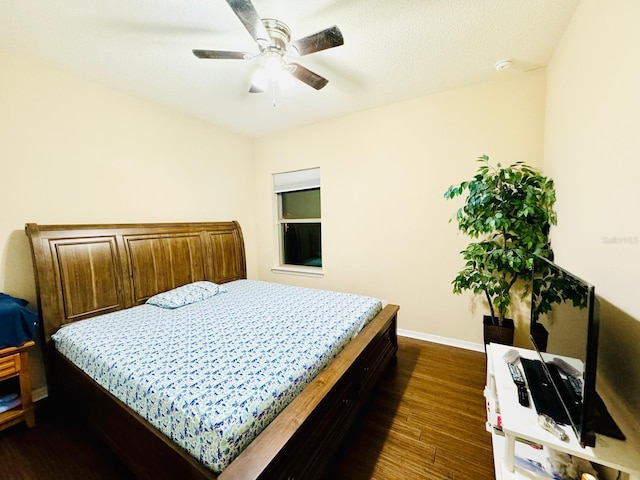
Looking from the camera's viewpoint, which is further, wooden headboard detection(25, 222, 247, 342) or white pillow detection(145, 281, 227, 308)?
white pillow detection(145, 281, 227, 308)

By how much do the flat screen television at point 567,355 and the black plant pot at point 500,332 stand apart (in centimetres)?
77

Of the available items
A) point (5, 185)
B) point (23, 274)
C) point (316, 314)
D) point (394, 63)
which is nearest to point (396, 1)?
point (394, 63)

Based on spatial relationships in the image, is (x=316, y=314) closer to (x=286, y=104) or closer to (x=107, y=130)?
(x=286, y=104)

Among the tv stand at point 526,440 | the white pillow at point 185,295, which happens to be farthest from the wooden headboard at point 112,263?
the tv stand at point 526,440

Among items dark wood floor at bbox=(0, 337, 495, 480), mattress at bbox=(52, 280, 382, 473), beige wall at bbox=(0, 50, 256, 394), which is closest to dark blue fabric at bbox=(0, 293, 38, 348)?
mattress at bbox=(52, 280, 382, 473)

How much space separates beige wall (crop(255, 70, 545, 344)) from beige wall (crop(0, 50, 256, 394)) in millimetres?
1393

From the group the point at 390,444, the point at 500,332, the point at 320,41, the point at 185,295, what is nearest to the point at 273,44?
the point at 320,41

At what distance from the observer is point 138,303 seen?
7.98ft

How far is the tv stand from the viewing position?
87 cm

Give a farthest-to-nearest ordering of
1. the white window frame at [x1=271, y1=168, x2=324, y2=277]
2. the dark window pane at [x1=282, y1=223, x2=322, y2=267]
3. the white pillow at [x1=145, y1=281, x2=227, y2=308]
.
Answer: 1. the dark window pane at [x1=282, y1=223, x2=322, y2=267]
2. the white window frame at [x1=271, y1=168, x2=324, y2=277]
3. the white pillow at [x1=145, y1=281, x2=227, y2=308]

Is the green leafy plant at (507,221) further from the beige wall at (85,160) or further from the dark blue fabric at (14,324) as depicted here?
the dark blue fabric at (14,324)

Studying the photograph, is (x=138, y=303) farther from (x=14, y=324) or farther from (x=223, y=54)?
(x=223, y=54)

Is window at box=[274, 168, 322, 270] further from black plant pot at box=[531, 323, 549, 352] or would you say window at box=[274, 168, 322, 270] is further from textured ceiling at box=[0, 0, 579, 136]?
black plant pot at box=[531, 323, 549, 352]

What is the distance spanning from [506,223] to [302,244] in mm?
2645
